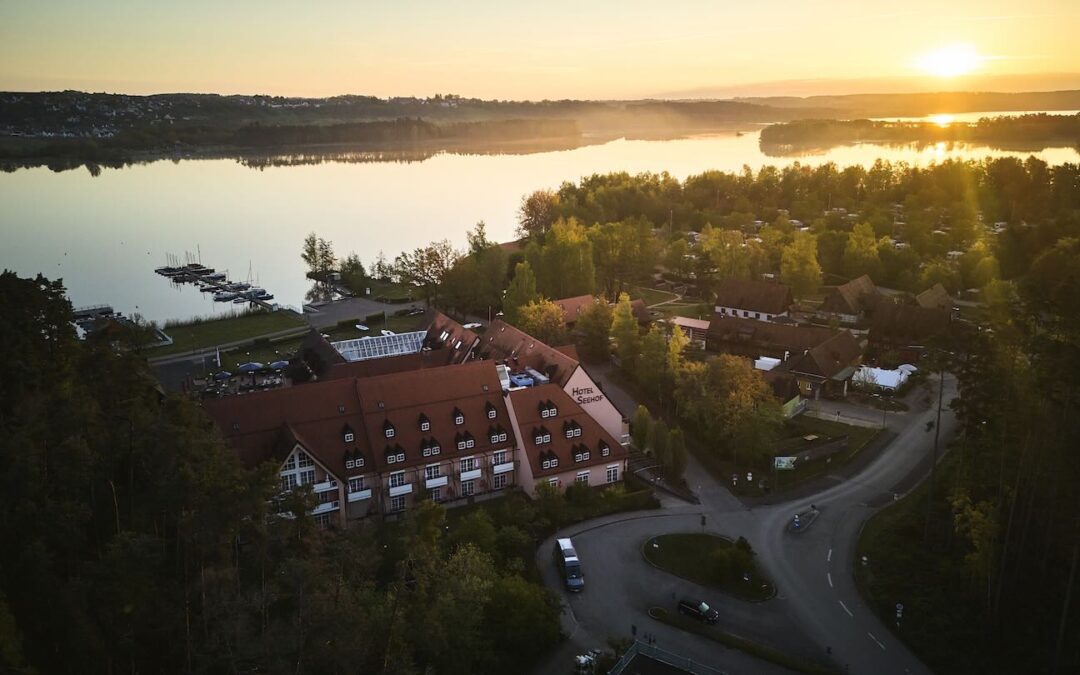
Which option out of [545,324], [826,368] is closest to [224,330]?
[545,324]

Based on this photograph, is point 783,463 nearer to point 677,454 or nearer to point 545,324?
point 677,454

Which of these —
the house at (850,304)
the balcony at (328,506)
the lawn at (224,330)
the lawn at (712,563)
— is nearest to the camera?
the lawn at (712,563)

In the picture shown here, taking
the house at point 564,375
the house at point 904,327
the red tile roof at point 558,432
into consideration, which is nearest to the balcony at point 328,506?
the red tile roof at point 558,432

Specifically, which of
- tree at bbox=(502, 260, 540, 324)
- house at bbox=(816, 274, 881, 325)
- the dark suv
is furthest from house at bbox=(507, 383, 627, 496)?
house at bbox=(816, 274, 881, 325)

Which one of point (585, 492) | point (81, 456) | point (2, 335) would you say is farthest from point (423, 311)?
point (81, 456)

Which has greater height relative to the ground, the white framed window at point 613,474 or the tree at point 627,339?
the tree at point 627,339

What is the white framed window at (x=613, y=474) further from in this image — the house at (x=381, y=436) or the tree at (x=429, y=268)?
the tree at (x=429, y=268)
